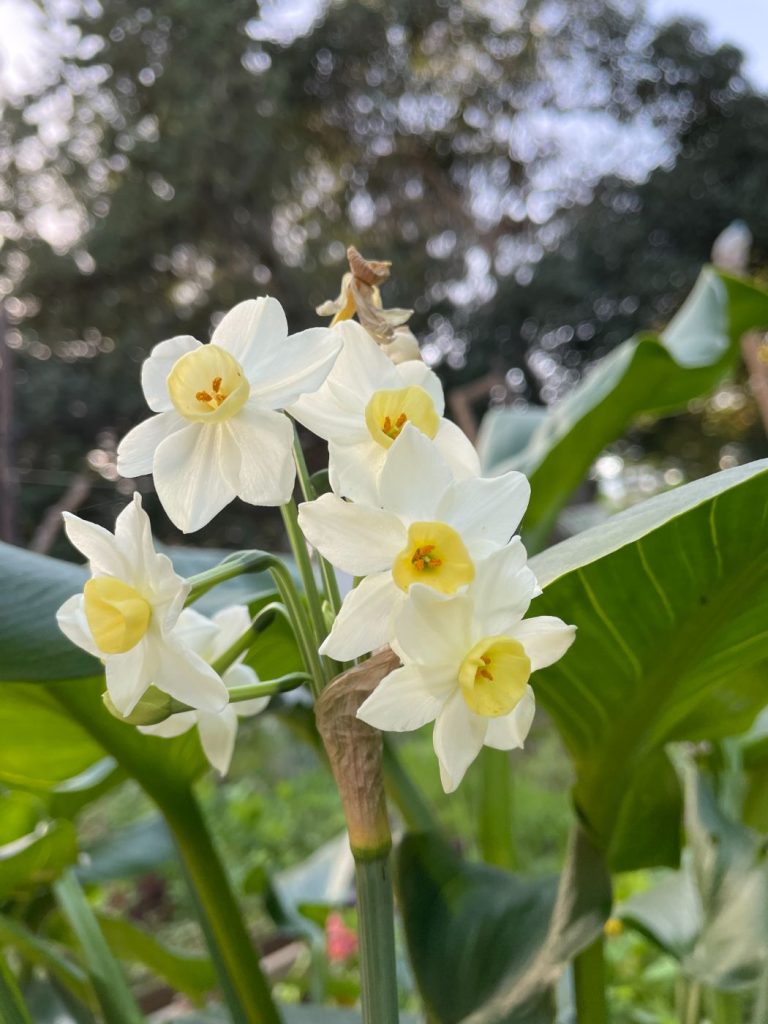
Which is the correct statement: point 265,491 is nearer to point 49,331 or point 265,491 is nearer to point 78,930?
point 78,930

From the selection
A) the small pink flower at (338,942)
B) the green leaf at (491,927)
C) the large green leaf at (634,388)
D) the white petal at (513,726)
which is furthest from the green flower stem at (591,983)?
the small pink flower at (338,942)

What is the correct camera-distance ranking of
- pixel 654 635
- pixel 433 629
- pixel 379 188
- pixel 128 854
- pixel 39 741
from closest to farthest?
pixel 433 629, pixel 654 635, pixel 39 741, pixel 128 854, pixel 379 188

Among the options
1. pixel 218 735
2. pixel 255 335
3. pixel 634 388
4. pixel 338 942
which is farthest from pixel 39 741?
pixel 338 942

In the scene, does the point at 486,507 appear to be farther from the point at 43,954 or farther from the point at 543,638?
the point at 43,954

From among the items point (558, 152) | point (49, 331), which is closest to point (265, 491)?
point (49, 331)

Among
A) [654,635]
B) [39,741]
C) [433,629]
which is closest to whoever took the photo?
[433,629]
